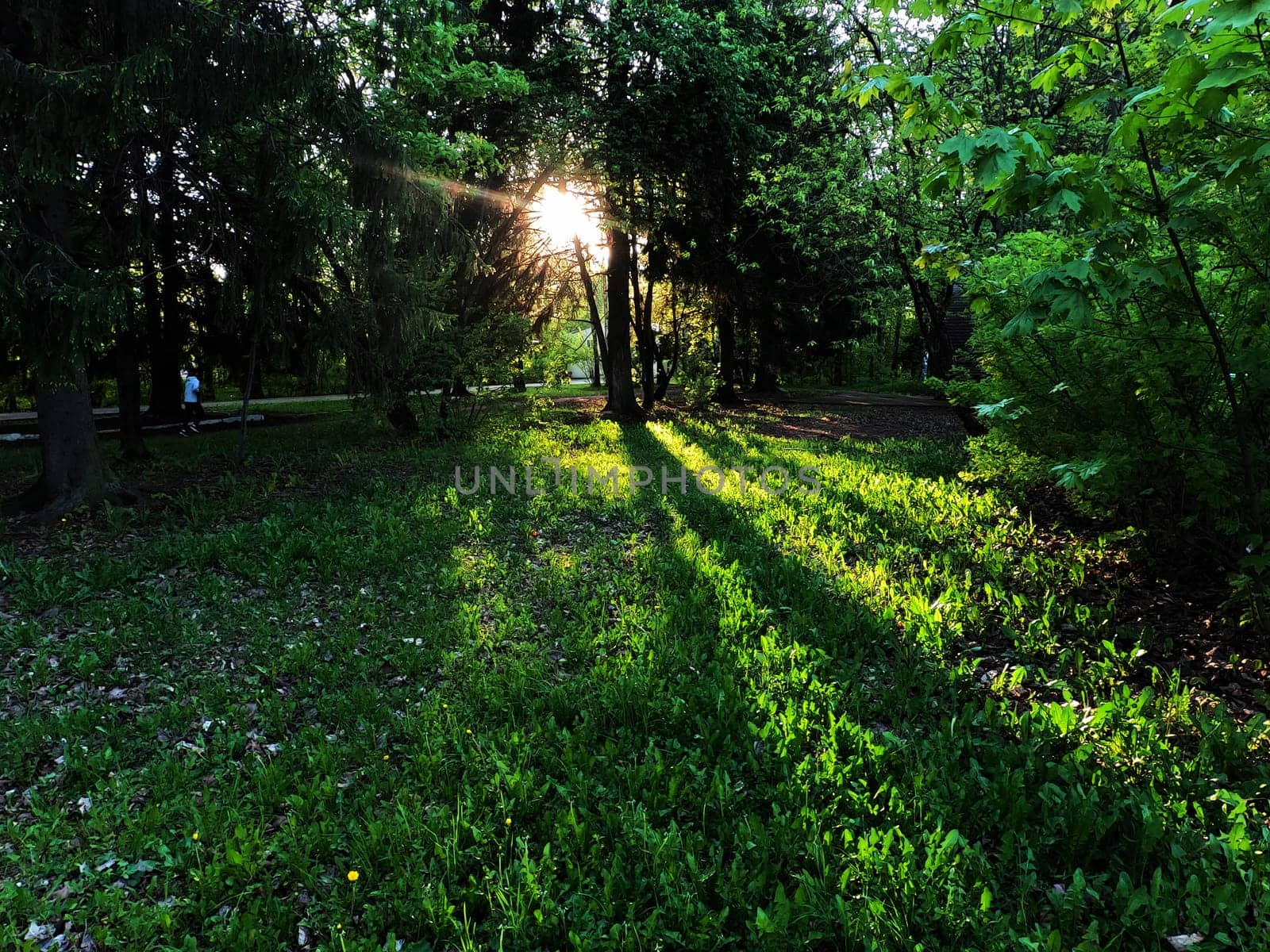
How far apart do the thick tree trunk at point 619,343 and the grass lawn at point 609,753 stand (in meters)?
10.5

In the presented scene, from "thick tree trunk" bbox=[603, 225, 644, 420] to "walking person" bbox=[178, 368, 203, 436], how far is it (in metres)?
10.1

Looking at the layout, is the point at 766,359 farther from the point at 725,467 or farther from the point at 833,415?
the point at 725,467

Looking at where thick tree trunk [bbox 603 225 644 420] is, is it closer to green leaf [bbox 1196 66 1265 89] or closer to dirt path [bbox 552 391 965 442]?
dirt path [bbox 552 391 965 442]

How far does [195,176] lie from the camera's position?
7082 mm

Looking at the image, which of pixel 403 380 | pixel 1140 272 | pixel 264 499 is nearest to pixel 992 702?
pixel 1140 272

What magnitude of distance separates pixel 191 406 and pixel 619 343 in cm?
1103

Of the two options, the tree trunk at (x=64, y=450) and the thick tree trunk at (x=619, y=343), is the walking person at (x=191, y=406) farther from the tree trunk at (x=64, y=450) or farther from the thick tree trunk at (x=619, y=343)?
the thick tree trunk at (x=619, y=343)

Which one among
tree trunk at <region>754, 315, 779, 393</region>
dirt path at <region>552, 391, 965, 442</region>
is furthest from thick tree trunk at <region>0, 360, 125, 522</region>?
tree trunk at <region>754, 315, 779, 393</region>

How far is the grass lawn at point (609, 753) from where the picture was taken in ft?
7.41

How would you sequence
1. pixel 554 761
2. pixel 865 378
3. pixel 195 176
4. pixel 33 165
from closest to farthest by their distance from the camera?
pixel 554 761 < pixel 33 165 < pixel 195 176 < pixel 865 378

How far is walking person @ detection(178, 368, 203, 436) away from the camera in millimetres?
15719

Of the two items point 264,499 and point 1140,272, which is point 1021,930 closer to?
point 1140,272

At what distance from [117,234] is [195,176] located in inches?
58.8

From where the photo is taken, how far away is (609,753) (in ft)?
10.3
